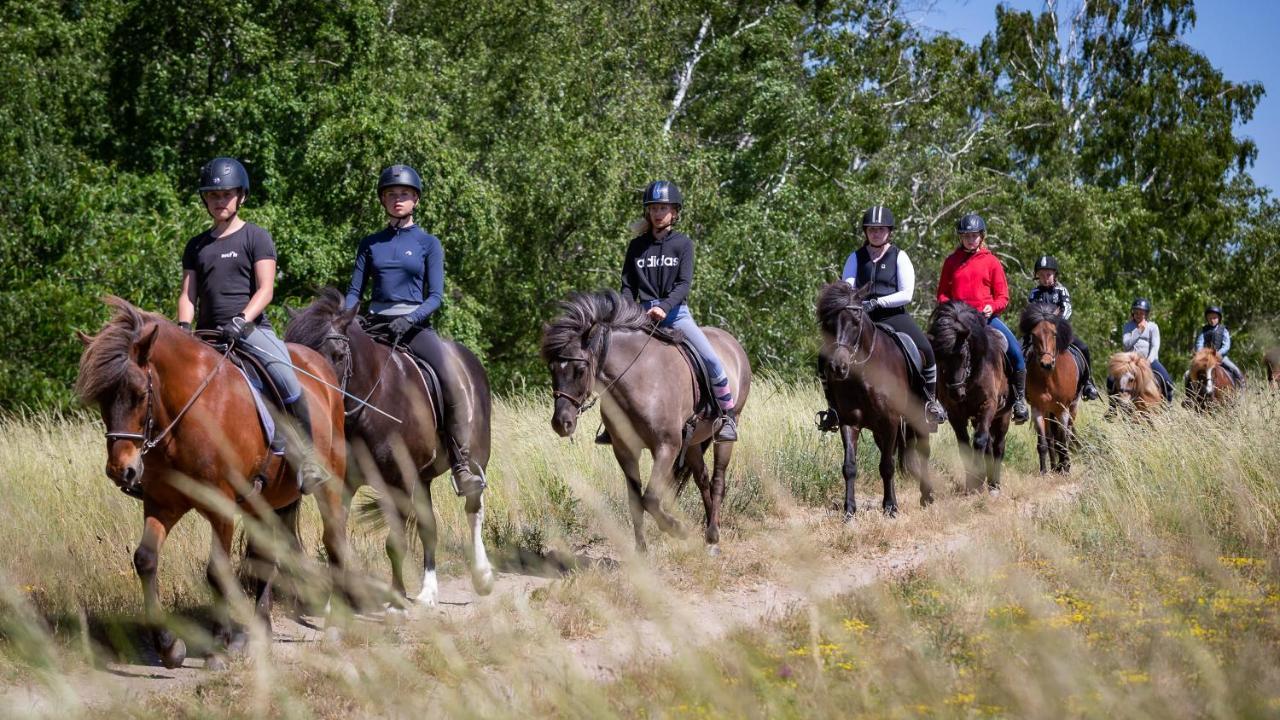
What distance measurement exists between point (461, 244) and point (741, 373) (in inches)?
373

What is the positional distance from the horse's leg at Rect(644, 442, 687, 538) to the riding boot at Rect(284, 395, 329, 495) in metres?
2.61

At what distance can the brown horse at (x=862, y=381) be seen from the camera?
10.5 meters

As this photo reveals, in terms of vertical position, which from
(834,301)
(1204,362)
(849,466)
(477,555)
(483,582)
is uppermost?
(834,301)

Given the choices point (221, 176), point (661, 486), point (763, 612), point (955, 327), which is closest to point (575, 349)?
point (661, 486)

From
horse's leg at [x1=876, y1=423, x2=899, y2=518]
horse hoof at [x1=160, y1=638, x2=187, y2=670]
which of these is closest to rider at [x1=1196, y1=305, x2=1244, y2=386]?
horse's leg at [x1=876, y1=423, x2=899, y2=518]

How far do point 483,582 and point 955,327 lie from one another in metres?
6.18

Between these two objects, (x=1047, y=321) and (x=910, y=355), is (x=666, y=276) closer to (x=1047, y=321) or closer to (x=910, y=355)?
(x=910, y=355)

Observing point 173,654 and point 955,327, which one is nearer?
point 173,654

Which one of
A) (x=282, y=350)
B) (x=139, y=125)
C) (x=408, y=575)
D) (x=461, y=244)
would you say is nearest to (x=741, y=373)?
(x=408, y=575)

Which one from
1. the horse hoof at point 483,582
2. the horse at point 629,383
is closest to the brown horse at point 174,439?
the horse hoof at point 483,582

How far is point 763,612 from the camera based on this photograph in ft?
Result: 23.7

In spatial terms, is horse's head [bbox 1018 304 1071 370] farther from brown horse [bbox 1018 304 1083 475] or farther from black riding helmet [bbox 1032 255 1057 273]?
black riding helmet [bbox 1032 255 1057 273]

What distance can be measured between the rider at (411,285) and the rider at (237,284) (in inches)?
46.0

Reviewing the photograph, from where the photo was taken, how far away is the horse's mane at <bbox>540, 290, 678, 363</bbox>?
27.6 feet
